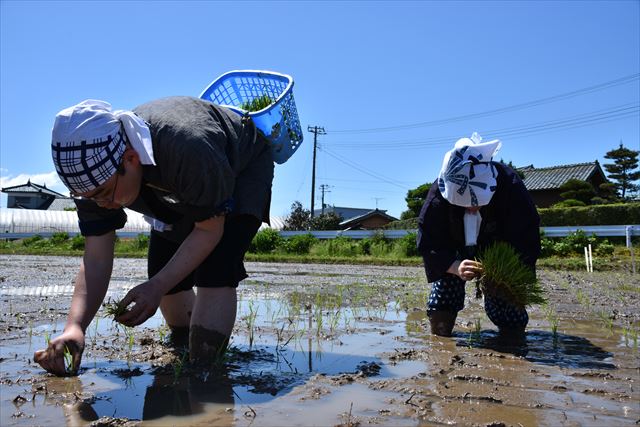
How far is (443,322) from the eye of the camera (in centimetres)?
341

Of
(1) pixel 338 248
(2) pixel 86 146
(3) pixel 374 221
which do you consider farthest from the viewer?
(3) pixel 374 221

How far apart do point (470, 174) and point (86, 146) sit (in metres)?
2.01

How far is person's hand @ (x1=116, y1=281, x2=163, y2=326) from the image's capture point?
6.85ft

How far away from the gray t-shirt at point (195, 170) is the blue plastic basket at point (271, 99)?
0.11 meters

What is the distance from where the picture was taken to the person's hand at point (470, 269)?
3.04 metres

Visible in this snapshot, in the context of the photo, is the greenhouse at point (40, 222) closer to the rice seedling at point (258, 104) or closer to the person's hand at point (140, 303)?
the rice seedling at point (258, 104)

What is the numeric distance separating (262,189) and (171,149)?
0.60m

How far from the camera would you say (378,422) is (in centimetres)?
178

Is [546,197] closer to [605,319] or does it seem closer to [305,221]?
[305,221]

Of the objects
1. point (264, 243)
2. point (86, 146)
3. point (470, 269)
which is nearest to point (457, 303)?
point (470, 269)

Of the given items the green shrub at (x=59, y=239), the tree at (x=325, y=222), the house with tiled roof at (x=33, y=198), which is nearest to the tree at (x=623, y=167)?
the tree at (x=325, y=222)

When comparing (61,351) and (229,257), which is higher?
(229,257)

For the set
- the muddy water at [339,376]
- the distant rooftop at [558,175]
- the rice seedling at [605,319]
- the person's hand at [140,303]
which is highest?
the distant rooftop at [558,175]

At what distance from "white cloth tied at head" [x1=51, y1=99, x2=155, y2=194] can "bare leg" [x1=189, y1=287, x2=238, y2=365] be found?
0.76 metres
